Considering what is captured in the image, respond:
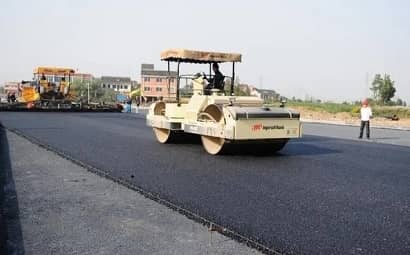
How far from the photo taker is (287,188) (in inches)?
229

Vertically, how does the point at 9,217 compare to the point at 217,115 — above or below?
Answer: below

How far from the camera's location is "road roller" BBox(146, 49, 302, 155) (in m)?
8.15

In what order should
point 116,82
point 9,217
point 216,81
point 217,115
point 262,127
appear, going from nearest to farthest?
1. point 9,217
2. point 262,127
3. point 217,115
4. point 216,81
5. point 116,82

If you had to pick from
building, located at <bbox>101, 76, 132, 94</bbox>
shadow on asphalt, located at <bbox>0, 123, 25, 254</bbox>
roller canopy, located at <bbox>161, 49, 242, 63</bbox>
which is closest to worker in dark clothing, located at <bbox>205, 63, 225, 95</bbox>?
roller canopy, located at <bbox>161, 49, 242, 63</bbox>

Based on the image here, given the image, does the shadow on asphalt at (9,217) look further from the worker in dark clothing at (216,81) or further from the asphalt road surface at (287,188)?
the worker in dark clothing at (216,81)

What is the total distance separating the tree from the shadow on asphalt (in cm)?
5312

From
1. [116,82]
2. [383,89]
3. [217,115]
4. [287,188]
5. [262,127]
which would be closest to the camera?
[287,188]

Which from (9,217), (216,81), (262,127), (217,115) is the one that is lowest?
(9,217)

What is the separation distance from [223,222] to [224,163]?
11.8ft

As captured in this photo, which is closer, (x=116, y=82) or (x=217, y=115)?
(x=217, y=115)

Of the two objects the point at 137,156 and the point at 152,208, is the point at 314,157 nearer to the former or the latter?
the point at 137,156

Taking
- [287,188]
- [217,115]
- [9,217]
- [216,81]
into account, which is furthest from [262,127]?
[9,217]

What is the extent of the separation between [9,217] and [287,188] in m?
3.16

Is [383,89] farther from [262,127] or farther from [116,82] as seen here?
[116,82]
